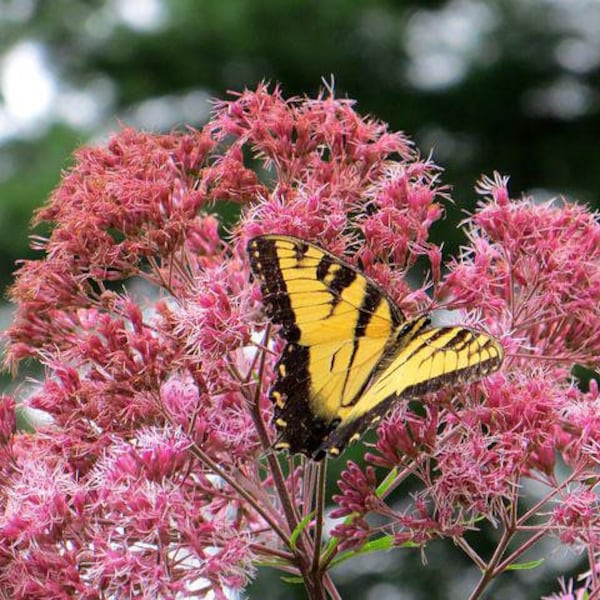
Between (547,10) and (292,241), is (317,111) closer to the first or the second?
(292,241)

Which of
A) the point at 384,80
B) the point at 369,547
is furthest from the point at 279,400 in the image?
the point at 384,80

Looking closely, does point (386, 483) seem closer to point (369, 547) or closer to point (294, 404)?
point (369, 547)

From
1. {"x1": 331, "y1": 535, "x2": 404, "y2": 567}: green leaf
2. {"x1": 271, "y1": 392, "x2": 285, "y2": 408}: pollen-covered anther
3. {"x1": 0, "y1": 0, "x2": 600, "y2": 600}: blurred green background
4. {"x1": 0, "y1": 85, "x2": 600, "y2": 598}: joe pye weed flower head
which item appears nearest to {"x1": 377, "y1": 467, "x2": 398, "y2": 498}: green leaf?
{"x1": 0, "y1": 85, "x2": 600, "y2": 598}: joe pye weed flower head

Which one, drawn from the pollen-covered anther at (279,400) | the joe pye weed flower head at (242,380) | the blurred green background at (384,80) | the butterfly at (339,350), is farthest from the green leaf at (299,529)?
the blurred green background at (384,80)

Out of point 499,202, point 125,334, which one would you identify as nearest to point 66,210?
point 125,334

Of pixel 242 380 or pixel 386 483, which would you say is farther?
pixel 386 483

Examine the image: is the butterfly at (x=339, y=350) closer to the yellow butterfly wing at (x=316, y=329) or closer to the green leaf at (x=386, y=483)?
the yellow butterfly wing at (x=316, y=329)
